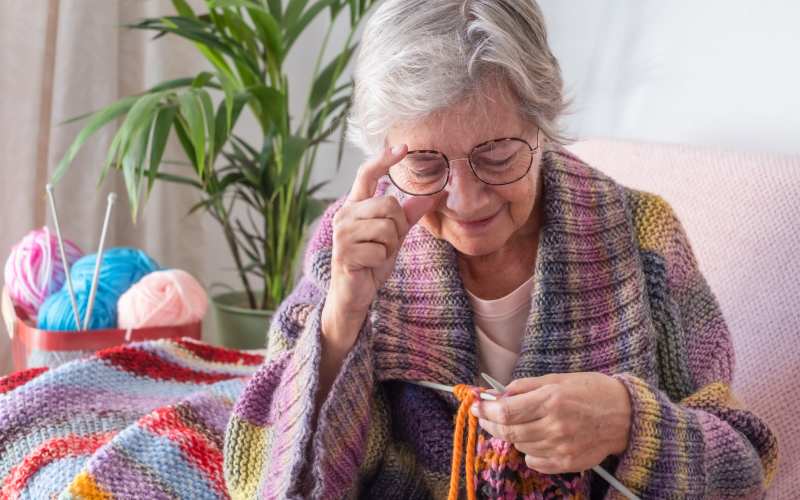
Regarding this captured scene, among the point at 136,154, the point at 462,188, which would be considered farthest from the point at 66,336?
the point at 462,188

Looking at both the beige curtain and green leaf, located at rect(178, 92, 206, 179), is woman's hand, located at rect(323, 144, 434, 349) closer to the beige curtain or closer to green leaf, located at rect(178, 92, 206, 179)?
green leaf, located at rect(178, 92, 206, 179)

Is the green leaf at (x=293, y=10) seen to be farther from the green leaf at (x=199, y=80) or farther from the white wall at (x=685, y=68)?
the white wall at (x=685, y=68)

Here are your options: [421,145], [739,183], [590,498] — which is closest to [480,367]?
[590,498]

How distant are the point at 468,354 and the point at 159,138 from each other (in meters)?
0.94

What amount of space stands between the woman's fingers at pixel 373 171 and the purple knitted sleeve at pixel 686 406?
1.14 feet

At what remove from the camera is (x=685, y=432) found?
1021 millimetres

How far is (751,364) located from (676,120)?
62 cm

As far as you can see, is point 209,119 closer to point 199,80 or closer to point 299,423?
point 199,80

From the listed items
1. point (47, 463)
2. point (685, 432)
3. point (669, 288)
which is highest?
point (669, 288)

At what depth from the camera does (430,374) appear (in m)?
1.13

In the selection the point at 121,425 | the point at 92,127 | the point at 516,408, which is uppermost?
the point at 92,127

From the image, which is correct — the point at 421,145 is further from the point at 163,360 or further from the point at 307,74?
the point at 307,74

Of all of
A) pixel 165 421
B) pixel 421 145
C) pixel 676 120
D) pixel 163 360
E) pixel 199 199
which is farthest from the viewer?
pixel 199 199

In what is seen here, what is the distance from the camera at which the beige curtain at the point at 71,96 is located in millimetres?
2172
